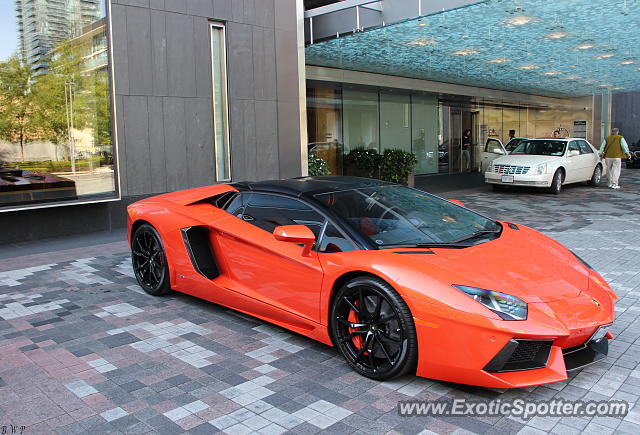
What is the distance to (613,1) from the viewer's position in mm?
9961

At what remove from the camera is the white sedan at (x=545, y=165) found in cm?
1520

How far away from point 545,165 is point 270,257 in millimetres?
12832

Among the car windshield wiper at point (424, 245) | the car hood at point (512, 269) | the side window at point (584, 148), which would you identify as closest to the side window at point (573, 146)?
the side window at point (584, 148)

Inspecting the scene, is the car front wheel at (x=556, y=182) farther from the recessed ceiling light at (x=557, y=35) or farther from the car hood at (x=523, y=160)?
the recessed ceiling light at (x=557, y=35)

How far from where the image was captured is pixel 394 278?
349cm

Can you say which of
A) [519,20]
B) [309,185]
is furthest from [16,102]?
[519,20]

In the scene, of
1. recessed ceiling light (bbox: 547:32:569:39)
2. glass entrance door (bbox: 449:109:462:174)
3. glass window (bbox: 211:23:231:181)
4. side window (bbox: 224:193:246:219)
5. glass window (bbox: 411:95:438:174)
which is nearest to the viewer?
side window (bbox: 224:193:246:219)

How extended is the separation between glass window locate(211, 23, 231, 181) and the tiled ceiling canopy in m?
2.56

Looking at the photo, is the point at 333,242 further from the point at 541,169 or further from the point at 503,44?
the point at 541,169

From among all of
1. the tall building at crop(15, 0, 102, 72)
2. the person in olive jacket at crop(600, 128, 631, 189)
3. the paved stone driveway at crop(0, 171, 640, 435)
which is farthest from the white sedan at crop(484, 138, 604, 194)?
the tall building at crop(15, 0, 102, 72)

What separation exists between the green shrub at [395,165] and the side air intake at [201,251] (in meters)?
11.1

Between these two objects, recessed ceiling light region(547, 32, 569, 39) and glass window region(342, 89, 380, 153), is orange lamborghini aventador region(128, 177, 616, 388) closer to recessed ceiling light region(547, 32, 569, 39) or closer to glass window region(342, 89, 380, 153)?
recessed ceiling light region(547, 32, 569, 39)

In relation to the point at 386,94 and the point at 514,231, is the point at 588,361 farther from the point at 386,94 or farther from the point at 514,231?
the point at 386,94

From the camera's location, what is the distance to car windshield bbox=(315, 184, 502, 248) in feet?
13.3
